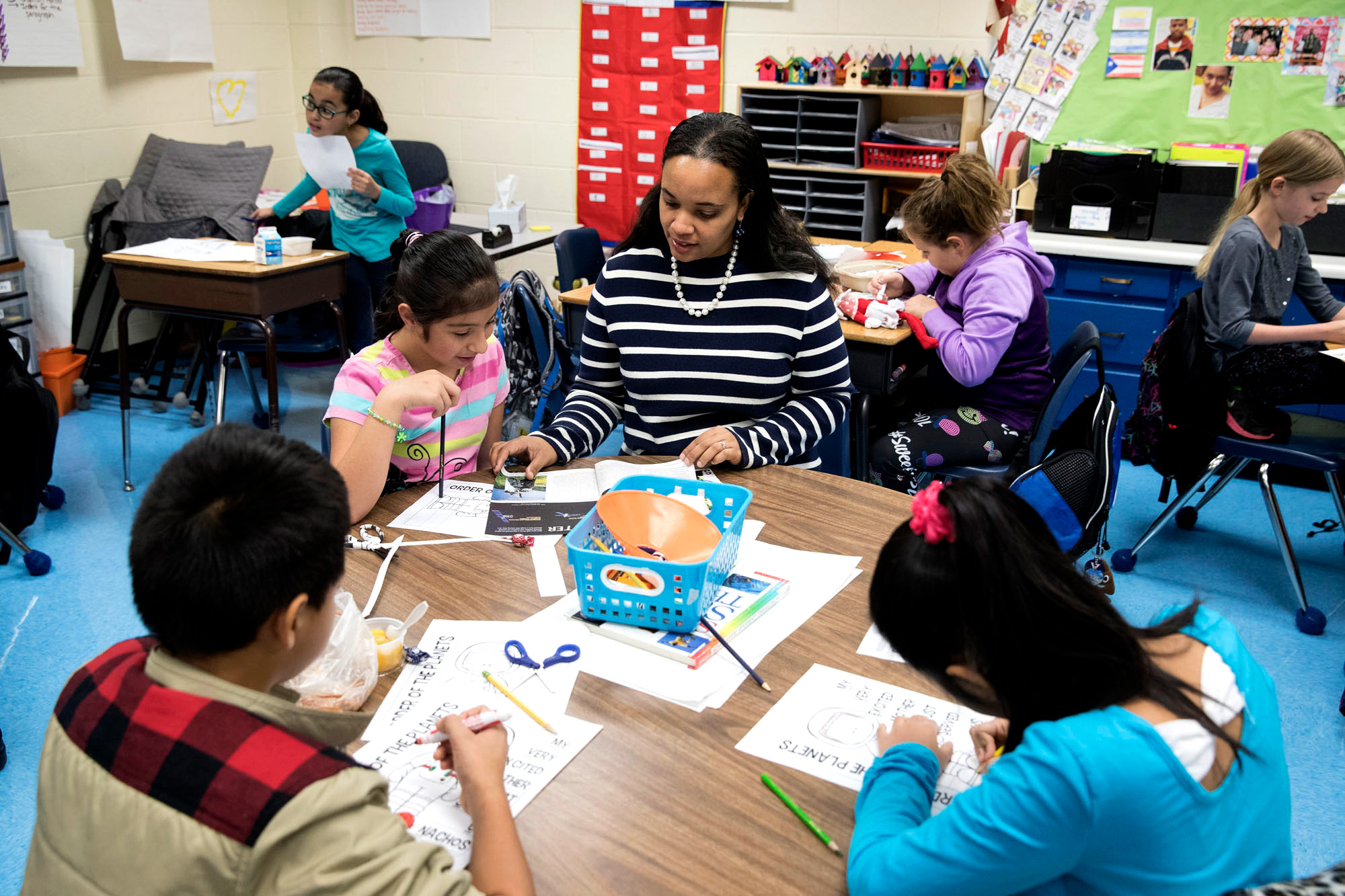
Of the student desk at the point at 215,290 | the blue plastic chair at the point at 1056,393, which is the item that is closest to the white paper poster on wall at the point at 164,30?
the student desk at the point at 215,290

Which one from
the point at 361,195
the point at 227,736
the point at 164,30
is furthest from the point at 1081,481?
the point at 164,30

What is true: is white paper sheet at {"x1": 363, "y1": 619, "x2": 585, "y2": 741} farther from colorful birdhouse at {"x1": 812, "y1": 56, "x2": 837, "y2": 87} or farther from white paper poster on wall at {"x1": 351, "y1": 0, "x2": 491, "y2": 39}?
white paper poster on wall at {"x1": 351, "y1": 0, "x2": 491, "y2": 39}

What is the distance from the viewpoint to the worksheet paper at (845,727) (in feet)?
3.48

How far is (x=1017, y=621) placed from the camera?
85 centimetres

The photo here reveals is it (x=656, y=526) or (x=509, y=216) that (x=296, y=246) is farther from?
(x=656, y=526)

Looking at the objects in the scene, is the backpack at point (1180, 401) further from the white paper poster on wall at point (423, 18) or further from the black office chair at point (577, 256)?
the white paper poster on wall at point (423, 18)

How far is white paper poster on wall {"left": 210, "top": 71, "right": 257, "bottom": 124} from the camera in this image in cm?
506

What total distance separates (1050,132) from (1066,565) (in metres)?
3.91

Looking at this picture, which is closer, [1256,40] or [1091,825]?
[1091,825]

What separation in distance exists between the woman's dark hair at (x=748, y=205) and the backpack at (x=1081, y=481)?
0.59 m

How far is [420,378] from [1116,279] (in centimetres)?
298

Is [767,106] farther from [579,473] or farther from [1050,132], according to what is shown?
[579,473]

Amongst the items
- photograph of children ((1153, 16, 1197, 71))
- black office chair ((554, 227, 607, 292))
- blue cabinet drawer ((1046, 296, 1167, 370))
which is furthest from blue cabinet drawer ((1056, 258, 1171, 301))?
black office chair ((554, 227, 607, 292))

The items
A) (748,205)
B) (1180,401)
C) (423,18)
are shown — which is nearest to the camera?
(748,205)
